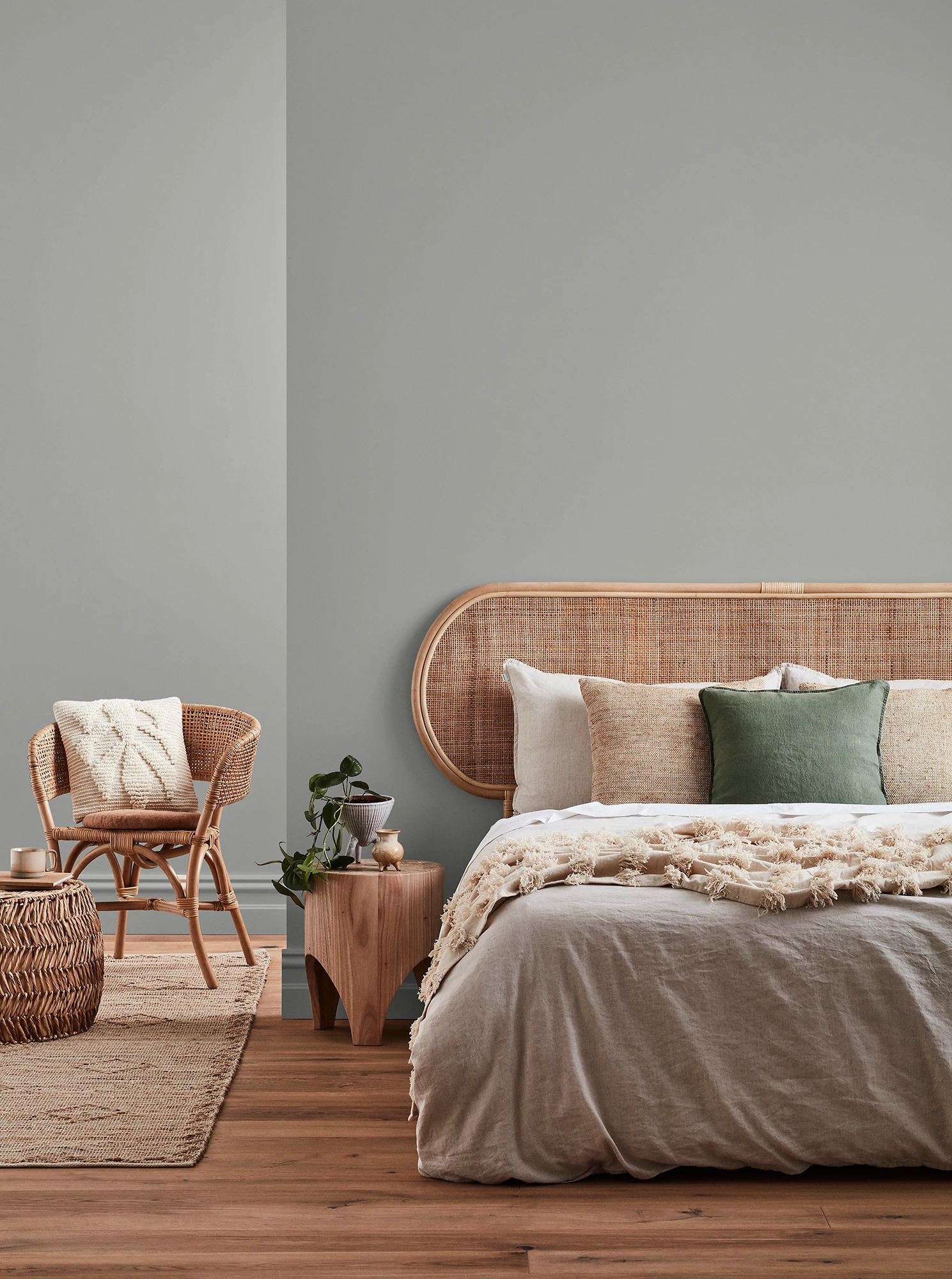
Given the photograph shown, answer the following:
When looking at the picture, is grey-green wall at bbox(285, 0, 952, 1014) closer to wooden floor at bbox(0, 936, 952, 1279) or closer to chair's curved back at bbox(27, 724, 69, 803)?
chair's curved back at bbox(27, 724, 69, 803)

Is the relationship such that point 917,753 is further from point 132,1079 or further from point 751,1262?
point 132,1079

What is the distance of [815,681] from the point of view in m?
3.26

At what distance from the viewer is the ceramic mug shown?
9.52 feet

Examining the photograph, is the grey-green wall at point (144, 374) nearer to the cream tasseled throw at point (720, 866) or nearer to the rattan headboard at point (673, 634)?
the rattan headboard at point (673, 634)

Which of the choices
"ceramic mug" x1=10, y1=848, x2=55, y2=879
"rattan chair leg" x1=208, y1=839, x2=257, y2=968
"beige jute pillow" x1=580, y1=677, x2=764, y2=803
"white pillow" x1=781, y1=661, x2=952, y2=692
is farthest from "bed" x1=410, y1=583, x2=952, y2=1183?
"rattan chair leg" x1=208, y1=839, x2=257, y2=968

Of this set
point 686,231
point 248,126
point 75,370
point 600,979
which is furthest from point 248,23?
point 600,979

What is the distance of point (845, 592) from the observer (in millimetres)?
3457

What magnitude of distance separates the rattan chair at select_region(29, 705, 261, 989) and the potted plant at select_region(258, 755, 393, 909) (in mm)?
406

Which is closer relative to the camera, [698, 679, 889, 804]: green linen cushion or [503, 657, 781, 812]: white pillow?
[698, 679, 889, 804]: green linen cushion

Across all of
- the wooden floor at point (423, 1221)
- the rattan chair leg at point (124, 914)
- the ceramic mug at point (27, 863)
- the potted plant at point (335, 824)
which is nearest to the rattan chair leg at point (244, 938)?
the rattan chair leg at point (124, 914)

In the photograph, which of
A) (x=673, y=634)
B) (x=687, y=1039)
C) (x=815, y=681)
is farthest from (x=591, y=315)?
(x=687, y=1039)

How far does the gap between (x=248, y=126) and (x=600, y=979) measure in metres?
3.87

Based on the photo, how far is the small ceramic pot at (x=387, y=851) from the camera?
297cm

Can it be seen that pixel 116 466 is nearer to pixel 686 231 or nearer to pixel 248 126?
pixel 248 126
